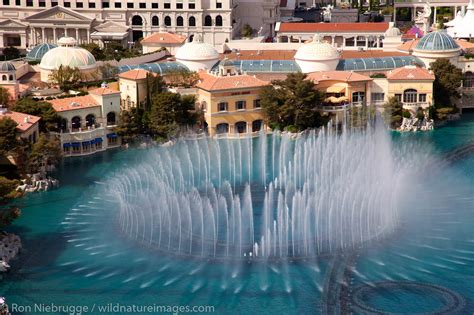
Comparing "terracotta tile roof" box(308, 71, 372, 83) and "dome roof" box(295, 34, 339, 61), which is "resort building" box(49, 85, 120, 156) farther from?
"dome roof" box(295, 34, 339, 61)

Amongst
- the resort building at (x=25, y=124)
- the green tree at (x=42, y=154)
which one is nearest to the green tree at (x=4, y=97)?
the resort building at (x=25, y=124)

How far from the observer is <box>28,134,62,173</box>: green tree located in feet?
163

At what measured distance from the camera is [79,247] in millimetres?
40531

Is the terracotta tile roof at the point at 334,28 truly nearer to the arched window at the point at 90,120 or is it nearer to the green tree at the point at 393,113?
the green tree at the point at 393,113

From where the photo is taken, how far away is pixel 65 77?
201 ft

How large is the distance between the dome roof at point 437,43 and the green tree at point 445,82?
7.02 ft

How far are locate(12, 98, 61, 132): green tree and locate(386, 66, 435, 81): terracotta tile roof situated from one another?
67.4 ft

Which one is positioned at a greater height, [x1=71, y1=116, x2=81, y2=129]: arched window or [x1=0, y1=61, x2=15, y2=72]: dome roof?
[x1=0, y1=61, x2=15, y2=72]: dome roof

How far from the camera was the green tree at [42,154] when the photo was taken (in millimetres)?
49594

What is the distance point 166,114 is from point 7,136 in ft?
37.5

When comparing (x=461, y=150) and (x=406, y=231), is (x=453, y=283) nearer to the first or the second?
(x=406, y=231)

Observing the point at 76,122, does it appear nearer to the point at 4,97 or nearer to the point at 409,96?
the point at 4,97

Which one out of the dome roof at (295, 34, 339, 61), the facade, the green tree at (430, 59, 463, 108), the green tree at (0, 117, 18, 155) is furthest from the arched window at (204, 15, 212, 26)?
the green tree at (0, 117, 18, 155)

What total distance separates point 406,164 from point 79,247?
19124 millimetres
